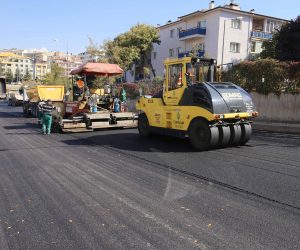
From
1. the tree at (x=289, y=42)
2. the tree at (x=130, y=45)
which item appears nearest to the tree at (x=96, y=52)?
the tree at (x=130, y=45)

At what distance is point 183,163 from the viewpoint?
9.00m

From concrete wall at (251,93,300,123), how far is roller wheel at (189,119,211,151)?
928 cm

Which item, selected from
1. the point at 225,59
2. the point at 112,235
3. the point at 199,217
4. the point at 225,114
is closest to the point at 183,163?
the point at 225,114

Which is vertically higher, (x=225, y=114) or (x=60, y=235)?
(x=225, y=114)

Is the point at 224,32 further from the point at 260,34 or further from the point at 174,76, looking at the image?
the point at 174,76

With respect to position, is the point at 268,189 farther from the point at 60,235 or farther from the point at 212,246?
the point at 60,235

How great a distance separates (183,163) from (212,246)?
4.66m

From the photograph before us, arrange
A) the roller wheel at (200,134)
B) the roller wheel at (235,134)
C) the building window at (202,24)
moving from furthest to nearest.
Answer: the building window at (202,24)
the roller wheel at (235,134)
the roller wheel at (200,134)

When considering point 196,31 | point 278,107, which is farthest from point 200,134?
point 196,31

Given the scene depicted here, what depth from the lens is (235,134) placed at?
11.0 meters

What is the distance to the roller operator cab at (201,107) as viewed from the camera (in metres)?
10.6

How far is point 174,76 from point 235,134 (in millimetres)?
2702

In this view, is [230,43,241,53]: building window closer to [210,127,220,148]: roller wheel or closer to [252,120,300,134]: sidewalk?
[252,120,300,134]: sidewalk

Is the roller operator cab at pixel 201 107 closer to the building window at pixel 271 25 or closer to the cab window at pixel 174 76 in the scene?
the cab window at pixel 174 76
